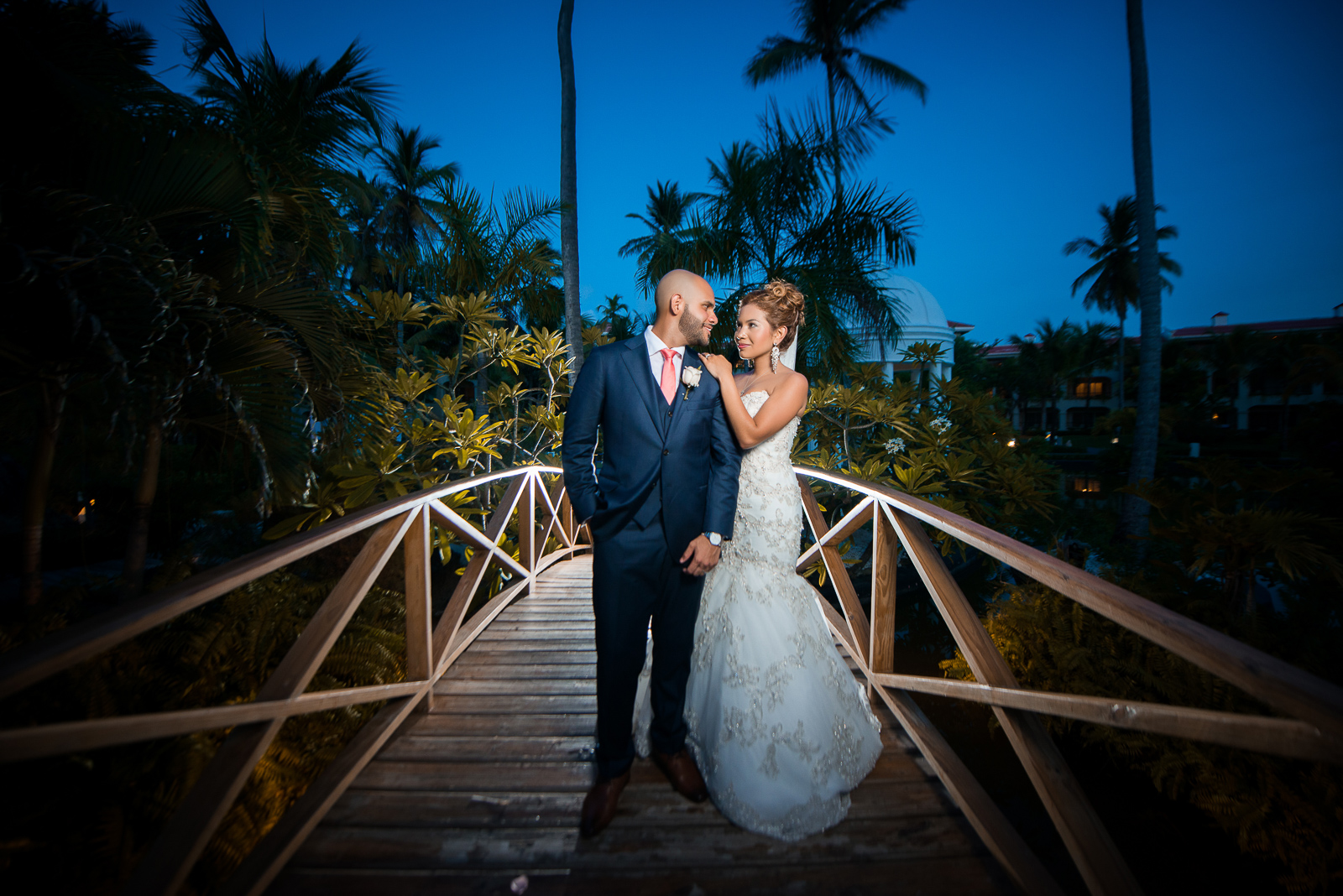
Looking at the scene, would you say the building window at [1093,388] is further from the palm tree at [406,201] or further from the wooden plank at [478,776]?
the wooden plank at [478,776]

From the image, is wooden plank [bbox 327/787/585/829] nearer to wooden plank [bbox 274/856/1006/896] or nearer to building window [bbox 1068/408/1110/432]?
wooden plank [bbox 274/856/1006/896]

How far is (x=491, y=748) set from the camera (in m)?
2.44

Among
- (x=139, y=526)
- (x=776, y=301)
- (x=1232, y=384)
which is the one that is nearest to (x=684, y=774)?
(x=776, y=301)

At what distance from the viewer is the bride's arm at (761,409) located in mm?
2057

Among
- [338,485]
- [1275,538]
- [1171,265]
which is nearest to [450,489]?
[338,485]

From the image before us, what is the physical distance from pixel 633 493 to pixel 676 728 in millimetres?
1032

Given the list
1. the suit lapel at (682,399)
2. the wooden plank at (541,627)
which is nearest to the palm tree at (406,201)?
the wooden plank at (541,627)

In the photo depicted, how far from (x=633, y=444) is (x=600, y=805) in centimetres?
128

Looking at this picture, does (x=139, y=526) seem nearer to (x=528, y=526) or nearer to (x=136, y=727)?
(x=528, y=526)

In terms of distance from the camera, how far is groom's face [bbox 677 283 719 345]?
197 centimetres

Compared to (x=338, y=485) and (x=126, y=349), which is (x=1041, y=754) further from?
(x=338, y=485)

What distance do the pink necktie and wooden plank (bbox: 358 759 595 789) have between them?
160cm

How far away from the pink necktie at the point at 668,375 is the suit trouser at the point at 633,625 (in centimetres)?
44

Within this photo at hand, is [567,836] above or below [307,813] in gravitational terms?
below
